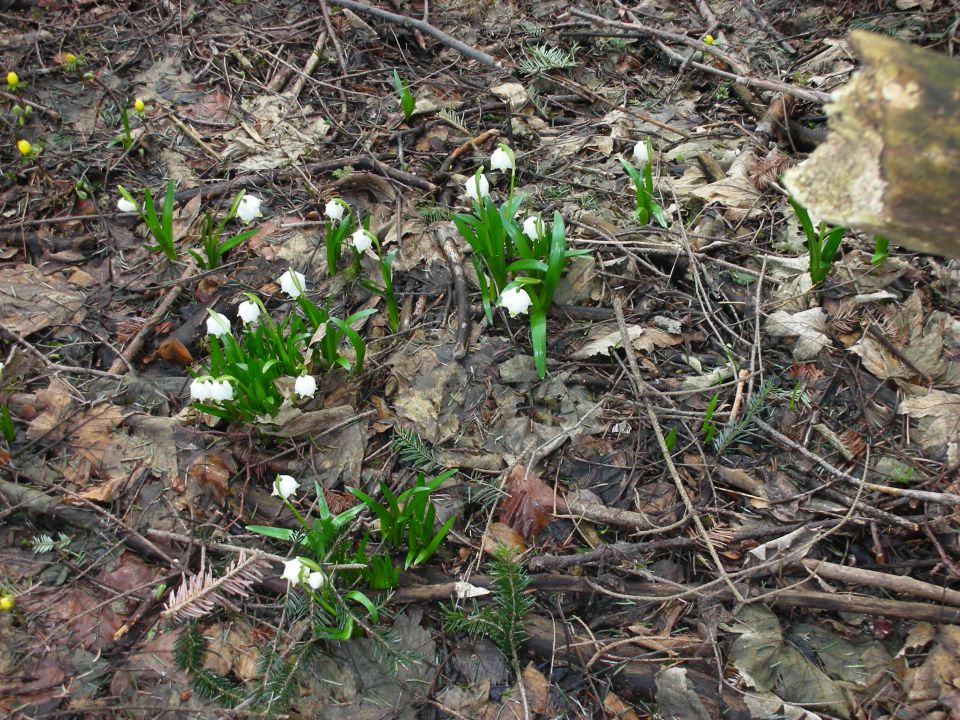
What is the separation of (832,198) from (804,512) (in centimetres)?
123

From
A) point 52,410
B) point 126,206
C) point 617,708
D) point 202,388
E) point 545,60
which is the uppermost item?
point 545,60

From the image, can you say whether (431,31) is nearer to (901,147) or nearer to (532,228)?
(532,228)

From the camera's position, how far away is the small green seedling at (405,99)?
12.2ft

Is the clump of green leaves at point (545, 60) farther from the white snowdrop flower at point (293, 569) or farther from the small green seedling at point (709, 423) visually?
the white snowdrop flower at point (293, 569)

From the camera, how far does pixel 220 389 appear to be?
241cm

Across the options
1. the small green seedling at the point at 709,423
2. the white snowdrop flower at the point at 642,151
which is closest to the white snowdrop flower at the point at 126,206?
the white snowdrop flower at the point at 642,151

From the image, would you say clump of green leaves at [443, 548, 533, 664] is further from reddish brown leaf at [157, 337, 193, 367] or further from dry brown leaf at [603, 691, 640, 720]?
reddish brown leaf at [157, 337, 193, 367]

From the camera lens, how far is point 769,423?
2477 millimetres

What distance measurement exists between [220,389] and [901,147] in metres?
2.09

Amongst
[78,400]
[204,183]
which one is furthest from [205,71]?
[78,400]

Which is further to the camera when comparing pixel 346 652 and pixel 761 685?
pixel 346 652

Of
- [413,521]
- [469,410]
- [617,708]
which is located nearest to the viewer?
[617,708]

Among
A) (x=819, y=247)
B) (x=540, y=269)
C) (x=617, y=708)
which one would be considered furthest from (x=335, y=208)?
(x=617, y=708)

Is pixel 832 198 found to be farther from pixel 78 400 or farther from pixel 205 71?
pixel 205 71
